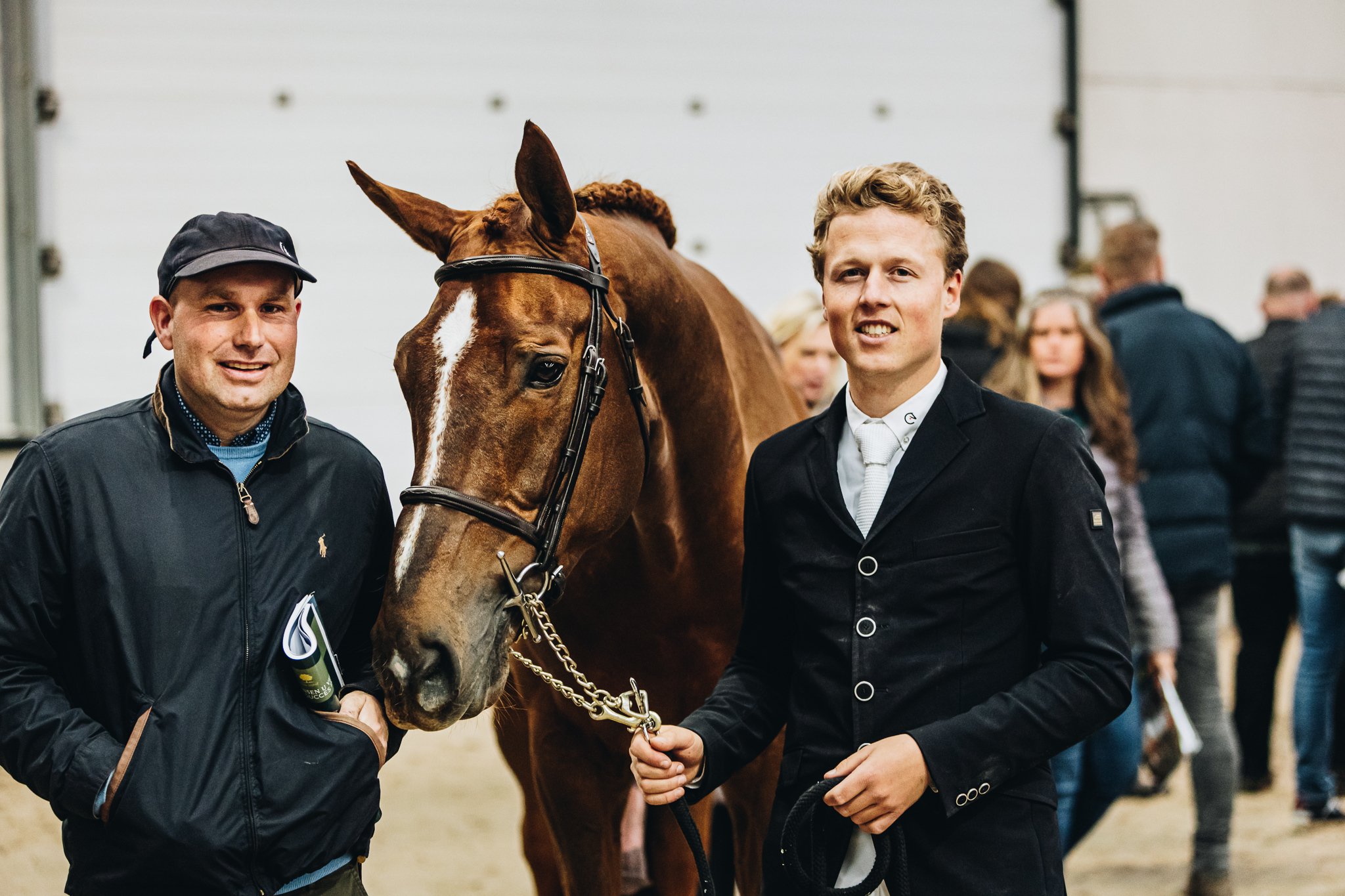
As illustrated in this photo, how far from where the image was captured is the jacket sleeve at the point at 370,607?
6.16 feet

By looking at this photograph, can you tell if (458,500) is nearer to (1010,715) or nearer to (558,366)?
(558,366)

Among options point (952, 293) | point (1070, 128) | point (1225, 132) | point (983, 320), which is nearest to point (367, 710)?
point (952, 293)

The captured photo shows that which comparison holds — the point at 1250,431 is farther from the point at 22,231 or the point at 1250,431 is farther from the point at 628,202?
the point at 22,231

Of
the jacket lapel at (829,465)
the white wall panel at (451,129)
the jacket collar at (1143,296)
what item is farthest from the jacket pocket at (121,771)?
the white wall panel at (451,129)

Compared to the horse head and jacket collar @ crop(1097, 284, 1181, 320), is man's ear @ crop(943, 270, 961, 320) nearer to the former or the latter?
the horse head

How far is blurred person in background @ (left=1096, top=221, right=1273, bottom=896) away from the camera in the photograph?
3.94 meters

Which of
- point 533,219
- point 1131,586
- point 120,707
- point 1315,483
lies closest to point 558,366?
point 533,219

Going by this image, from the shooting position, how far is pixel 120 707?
65.9 inches

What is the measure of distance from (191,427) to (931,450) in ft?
3.54

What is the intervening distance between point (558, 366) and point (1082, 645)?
86cm

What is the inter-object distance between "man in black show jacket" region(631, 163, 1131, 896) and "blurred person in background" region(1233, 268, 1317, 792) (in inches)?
159

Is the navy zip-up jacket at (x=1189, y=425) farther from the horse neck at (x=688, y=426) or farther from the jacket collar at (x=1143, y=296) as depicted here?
the horse neck at (x=688, y=426)

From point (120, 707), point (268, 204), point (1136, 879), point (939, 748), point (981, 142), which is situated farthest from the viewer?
point (981, 142)

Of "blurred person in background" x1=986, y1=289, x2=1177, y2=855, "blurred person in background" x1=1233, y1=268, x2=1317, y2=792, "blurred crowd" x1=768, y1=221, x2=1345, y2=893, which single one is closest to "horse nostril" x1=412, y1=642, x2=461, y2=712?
"blurred crowd" x1=768, y1=221, x2=1345, y2=893
